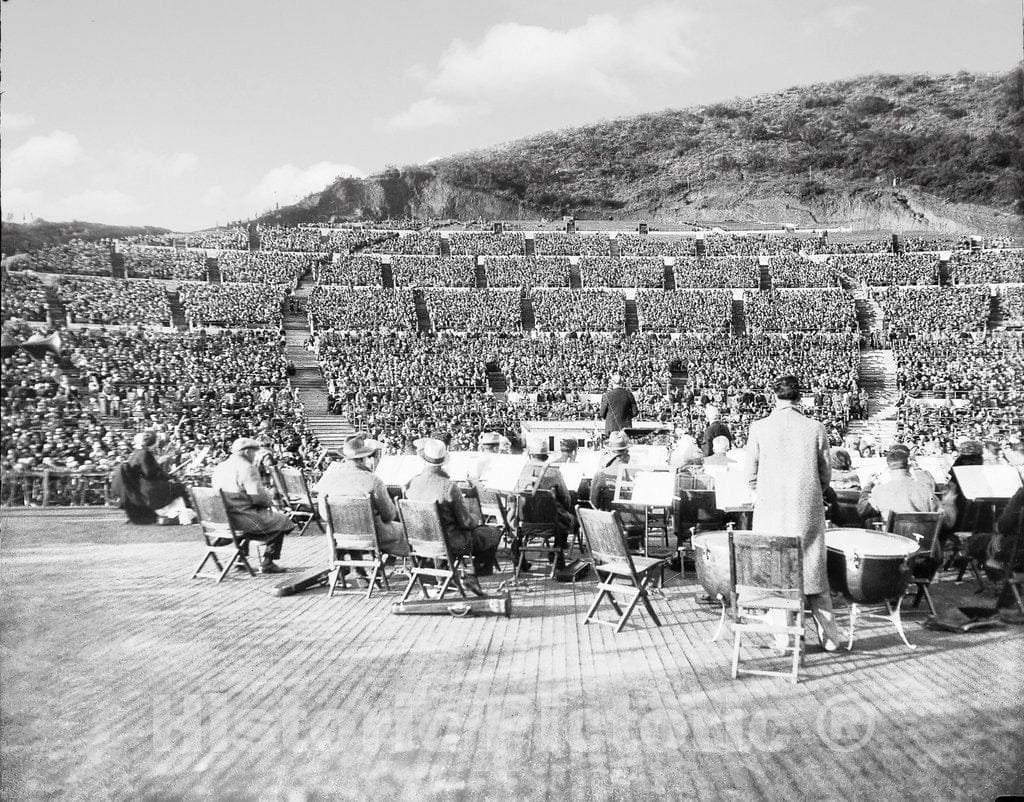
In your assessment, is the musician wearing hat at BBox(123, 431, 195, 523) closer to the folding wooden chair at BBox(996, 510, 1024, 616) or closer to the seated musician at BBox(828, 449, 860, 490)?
the seated musician at BBox(828, 449, 860, 490)

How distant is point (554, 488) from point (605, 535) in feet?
6.84

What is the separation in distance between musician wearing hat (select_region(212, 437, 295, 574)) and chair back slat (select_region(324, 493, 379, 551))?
1.11 metres

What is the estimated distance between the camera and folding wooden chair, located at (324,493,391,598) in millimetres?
6629

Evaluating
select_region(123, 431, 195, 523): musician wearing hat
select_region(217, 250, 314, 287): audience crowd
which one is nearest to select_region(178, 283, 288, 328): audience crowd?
select_region(217, 250, 314, 287): audience crowd

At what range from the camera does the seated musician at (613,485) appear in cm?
783

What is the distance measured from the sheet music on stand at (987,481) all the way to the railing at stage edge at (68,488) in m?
8.25

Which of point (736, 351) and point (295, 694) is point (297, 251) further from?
point (295, 694)

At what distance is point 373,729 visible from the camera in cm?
380

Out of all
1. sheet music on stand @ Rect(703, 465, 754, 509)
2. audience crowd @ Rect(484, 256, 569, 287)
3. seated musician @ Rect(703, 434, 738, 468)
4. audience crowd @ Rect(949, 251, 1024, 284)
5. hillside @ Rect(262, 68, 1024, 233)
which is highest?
hillside @ Rect(262, 68, 1024, 233)

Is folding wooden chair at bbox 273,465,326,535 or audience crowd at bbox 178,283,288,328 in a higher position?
audience crowd at bbox 178,283,288,328

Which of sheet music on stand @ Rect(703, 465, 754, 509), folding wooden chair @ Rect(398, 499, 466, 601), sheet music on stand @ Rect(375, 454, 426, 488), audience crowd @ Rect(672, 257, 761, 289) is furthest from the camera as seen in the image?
audience crowd @ Rect(672, 257, 761, 289)

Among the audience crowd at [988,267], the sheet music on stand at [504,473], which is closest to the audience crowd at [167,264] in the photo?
the sheet music on stand at [504,473]

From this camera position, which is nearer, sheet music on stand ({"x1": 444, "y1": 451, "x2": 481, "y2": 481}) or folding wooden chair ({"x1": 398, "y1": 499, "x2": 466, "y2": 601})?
folding wooden chair ({"x1": 398, "y1": 499, "x2": 466, "y2": 601})

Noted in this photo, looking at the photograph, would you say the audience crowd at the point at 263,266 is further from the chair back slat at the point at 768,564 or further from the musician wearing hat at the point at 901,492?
the chair back slat at the point at 768,564
